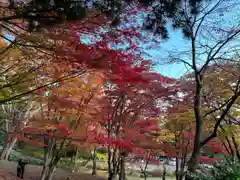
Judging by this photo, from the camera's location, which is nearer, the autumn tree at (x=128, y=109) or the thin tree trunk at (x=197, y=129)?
the thin tree trunk at (x=197, y=129)

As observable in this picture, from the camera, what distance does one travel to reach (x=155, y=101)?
34.1 feet

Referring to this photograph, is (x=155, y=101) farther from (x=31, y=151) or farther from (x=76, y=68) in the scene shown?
(x=31, y=151)

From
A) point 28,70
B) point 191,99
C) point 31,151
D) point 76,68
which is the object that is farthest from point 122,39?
point 31,151

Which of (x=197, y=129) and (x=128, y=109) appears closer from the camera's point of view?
(x=197, y=129)

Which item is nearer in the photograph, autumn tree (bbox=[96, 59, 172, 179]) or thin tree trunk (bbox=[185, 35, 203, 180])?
thin tree trunk (bbox=[185, 35, 203, 180])

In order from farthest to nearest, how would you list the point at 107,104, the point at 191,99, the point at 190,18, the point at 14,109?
the point at 14,109 < the point at 107,104 < the point at 191,99 < the point at 190,18

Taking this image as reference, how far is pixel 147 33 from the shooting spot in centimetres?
A: 468

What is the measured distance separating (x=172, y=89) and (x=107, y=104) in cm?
264

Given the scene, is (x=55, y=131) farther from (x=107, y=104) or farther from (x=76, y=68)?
(x=76, y=68)

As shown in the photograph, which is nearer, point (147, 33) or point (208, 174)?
point (147, 33)

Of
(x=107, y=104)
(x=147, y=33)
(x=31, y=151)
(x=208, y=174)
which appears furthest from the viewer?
(x=31, y=151)

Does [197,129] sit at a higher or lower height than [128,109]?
lower

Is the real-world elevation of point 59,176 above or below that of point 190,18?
below

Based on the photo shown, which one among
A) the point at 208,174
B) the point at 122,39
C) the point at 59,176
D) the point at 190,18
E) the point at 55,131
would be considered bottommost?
the point at 59,176
